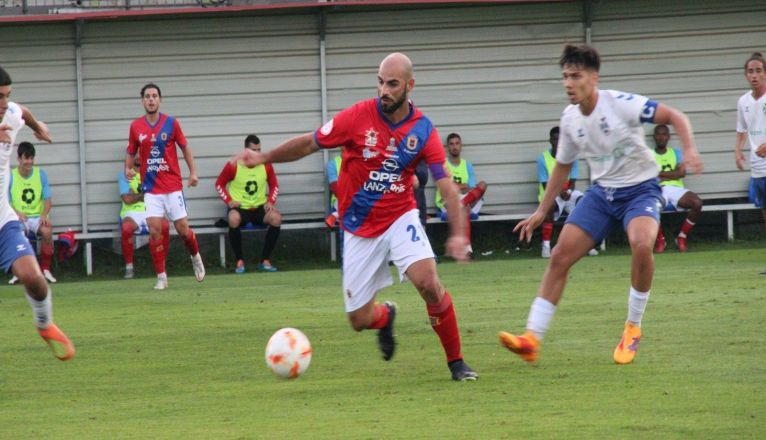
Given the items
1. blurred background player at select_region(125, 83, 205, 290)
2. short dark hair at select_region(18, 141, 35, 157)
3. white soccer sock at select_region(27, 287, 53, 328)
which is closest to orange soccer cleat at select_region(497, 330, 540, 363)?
white soccer sock at select_region(27, 287, 53, 328)

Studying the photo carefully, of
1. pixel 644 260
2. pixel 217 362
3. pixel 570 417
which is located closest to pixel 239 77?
pixel 217 362

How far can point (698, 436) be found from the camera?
641cm

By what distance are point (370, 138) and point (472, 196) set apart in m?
12.2

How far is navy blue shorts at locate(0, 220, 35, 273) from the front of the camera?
31.4 feet

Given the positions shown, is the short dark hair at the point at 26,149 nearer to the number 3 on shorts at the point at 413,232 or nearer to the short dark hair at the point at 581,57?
the number 3 on shorts at the point at 413,232

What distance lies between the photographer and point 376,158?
8812 mm

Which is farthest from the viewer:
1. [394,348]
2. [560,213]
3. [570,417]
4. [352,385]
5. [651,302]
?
[560,213]

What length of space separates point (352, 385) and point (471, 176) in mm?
12691

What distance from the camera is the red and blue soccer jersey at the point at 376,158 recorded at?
8742 millimetres

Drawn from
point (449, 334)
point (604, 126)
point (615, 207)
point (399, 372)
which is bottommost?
point (399, 372)

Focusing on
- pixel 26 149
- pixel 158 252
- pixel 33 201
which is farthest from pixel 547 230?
pixel 26 149

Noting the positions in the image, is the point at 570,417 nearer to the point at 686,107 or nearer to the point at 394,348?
the point at 394,348

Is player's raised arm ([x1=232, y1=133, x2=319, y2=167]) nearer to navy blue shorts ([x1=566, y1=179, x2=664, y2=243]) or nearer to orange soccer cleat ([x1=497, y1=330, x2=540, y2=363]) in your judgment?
orange soccer cleat ([x1=497, y1=330, x2=540, y2=363])

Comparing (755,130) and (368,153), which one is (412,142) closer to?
(368,153)
